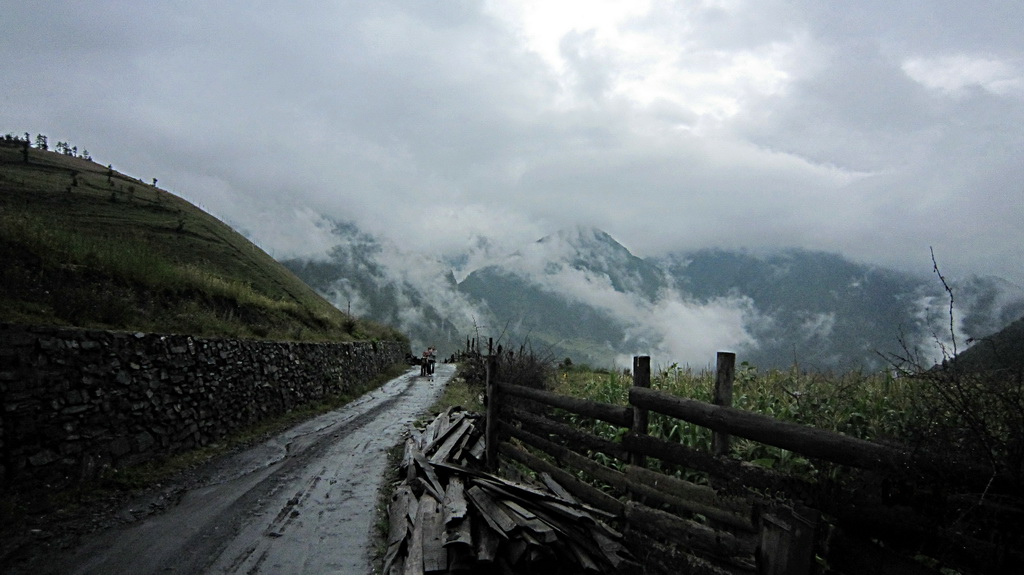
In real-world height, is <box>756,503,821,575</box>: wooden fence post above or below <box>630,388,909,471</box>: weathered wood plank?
below

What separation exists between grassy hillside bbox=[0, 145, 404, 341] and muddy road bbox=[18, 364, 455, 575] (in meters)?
3.77

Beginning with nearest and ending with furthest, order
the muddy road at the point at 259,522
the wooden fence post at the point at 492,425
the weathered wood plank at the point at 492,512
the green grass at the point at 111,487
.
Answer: the weathered wood plank at the point at 492,512 < the muddy road at the point at 259,522 < the green grass at the point at 111,487 < the wooden fence post at the point at 492,425

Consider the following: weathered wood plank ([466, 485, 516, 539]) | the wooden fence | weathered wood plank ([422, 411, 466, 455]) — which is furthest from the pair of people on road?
weathered wood plank ([466, 485, 516, 539])

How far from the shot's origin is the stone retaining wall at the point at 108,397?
22.9ft

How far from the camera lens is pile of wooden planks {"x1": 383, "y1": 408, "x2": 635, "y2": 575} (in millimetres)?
4574

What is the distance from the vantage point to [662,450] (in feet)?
16.1

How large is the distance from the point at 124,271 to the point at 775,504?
1649 cm

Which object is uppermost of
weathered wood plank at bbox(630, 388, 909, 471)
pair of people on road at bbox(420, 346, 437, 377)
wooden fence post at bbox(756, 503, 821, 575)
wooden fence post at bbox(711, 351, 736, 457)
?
wooden fence post at bbox(711, 351, 736, 457)

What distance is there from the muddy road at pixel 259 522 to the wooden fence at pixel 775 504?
3247mm

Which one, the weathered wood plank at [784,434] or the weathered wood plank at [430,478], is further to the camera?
the weathered wood plank at [430,478]

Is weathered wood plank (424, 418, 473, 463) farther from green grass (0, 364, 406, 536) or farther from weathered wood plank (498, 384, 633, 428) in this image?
green grass (0, 364, 406, 536)

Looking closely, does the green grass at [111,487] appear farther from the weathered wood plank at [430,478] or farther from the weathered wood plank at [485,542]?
the weathered wood plank at [485,542]

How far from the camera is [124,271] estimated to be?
13.8 m

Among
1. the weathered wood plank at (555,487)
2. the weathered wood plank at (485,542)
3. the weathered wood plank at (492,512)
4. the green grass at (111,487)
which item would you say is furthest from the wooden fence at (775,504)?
the green grass at (111,487)
